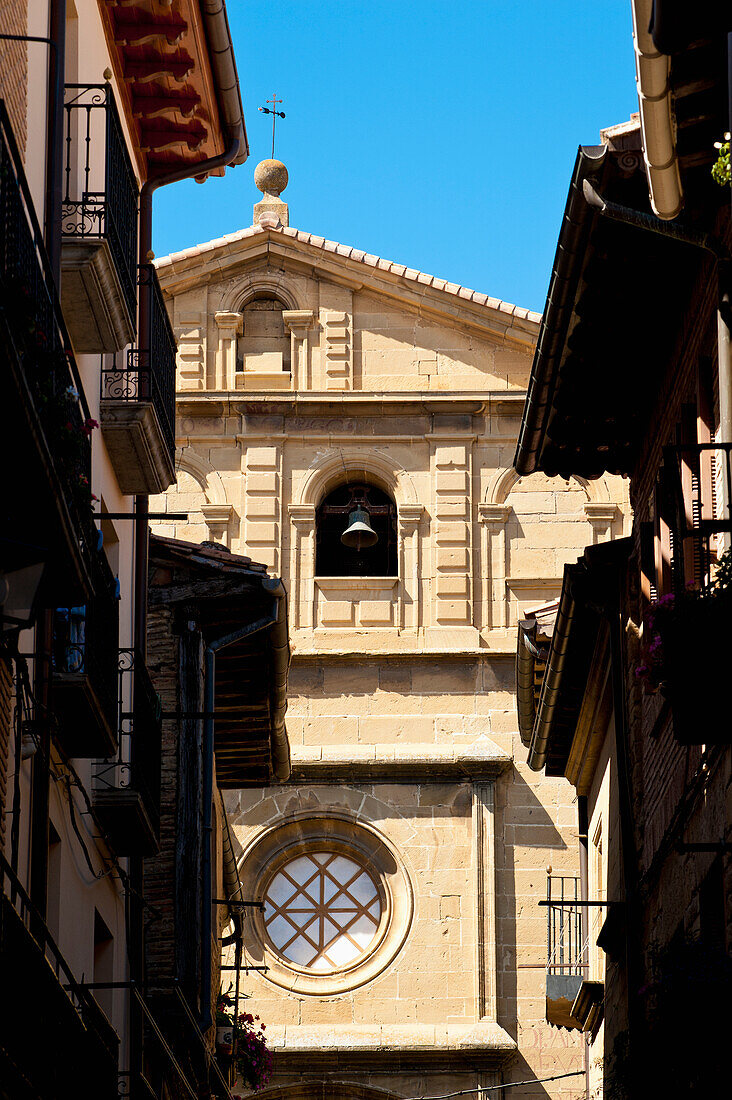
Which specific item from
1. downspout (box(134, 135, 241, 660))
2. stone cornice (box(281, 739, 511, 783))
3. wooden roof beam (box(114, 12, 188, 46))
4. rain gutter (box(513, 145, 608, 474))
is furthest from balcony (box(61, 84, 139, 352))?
stone cornice (box(281, 739, 511, 783))

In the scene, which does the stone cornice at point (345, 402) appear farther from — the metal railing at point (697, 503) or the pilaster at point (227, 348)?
the metal railing at point (697, 503)

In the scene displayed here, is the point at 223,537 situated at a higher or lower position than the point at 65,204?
higher

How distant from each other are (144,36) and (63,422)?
24.5ft

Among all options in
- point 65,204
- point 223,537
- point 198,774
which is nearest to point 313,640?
point 223,537

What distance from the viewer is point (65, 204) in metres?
12.9

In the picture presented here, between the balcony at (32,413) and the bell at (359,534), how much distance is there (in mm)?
20923

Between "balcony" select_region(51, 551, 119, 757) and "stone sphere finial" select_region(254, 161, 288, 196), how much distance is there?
74.2ft

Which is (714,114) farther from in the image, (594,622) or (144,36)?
(594,622)

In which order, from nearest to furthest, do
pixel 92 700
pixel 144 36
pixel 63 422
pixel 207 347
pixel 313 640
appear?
pixel 63 422 → pixel 92 700 → pixel 144 36 → pixel 313 640 → pixel 207 347

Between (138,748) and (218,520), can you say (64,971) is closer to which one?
(138,748)

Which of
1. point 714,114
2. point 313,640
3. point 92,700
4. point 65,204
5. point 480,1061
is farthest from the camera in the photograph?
point 313,640

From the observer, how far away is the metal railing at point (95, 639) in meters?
12.1

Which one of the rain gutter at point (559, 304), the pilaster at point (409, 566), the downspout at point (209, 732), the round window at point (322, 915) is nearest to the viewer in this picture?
the rain gutter at point (559, 304)

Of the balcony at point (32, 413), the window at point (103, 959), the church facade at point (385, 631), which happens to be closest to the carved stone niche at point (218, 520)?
the church facade at point (385, 631)
